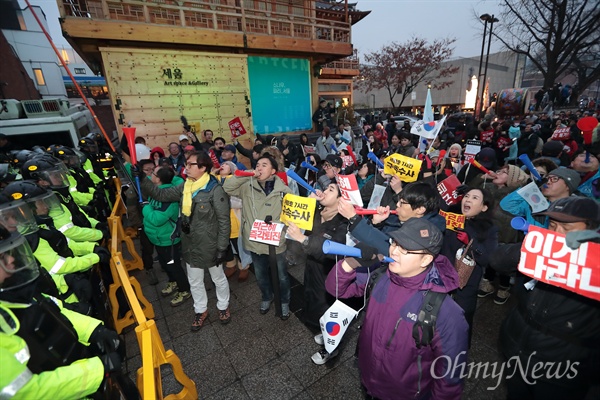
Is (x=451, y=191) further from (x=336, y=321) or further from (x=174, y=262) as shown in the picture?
(x=174, y=262)

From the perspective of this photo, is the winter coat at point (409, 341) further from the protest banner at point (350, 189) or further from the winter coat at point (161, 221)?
the winter coat at point (161, 221)

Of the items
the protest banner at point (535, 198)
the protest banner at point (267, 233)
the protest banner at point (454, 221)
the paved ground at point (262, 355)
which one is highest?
the protest banner at point (535, 198)

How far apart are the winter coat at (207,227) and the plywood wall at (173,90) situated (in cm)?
857

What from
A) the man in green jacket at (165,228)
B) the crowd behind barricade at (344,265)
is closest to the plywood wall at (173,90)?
the crowd behind barricade at (344,265)

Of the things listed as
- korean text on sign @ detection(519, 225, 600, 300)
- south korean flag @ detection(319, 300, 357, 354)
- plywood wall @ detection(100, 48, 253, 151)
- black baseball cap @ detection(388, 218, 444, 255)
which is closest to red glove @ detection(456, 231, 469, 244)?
korean text on sign @ detection(519, 225, 600, 300)

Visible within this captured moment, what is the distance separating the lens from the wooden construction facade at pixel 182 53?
→ 30.6ft

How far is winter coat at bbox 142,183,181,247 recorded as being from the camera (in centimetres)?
420

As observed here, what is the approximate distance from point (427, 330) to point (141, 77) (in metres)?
12.0

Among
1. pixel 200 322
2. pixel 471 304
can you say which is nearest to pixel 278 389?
pixel 200 322

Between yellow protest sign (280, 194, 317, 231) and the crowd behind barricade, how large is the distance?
14 millimetres

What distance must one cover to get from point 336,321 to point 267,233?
1539 millimetres

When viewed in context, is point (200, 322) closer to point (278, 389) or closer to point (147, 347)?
point (278, 389)

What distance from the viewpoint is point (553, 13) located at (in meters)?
21.0

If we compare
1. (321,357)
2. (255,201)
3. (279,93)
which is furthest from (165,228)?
(279,93)
